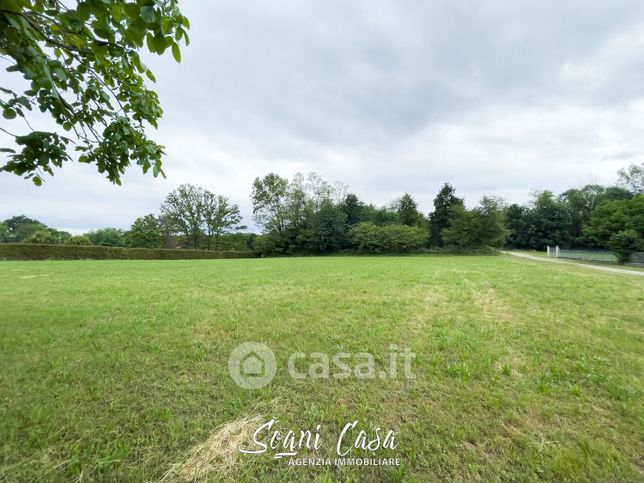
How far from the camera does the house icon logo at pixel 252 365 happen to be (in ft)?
8.91

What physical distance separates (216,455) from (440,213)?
41461 mm

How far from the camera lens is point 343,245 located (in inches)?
1543

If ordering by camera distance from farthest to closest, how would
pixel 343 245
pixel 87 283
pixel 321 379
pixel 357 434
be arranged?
pixel 343 245 → pixel 87 283 → pixel 321 379 → pixel 357 434

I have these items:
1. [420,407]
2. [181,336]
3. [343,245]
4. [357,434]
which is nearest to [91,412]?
[181,336]

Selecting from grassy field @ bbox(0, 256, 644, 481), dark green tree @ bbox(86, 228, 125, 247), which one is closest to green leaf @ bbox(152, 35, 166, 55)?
grassy field @ bbox(0, 256, 644, 481)

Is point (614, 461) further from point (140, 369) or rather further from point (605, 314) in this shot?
point (605, 314)

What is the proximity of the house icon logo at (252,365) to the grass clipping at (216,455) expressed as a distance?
0.58 meters

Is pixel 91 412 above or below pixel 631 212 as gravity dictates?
below

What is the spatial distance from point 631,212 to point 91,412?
39.5 m

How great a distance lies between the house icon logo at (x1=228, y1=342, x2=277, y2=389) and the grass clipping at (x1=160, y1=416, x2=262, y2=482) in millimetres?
579

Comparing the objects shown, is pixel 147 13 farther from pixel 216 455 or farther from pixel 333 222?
pixel 333 222

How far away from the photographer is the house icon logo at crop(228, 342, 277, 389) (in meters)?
2.71

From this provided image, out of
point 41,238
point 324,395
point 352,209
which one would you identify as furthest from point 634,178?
point 41,238

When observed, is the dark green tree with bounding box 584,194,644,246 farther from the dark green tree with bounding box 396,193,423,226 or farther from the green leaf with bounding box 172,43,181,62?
the green leaf with bounding box 172,43,181,62
